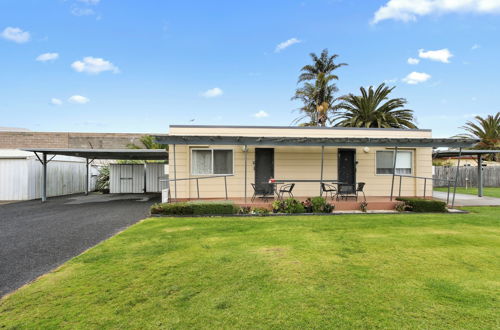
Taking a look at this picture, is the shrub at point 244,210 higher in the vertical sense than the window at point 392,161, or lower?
lower

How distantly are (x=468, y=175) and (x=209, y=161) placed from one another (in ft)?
67.2

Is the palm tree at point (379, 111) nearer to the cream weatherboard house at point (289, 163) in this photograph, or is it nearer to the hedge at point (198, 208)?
the cream weatherboard house at point (289, 163)

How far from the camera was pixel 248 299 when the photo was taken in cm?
317

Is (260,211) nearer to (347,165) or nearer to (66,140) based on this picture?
(347,165)

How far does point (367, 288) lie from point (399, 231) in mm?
3810

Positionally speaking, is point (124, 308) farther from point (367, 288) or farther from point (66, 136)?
point (66, 136)

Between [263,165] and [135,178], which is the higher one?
[263,165]

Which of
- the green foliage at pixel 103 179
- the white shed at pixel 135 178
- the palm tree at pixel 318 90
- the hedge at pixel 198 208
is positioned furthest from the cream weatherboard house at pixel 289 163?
the palm tree at pixel 318 90

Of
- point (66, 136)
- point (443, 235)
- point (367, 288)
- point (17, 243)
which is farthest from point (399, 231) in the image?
point (66, 136)

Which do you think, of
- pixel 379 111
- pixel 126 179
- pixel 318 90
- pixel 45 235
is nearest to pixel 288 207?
pixel 45 235

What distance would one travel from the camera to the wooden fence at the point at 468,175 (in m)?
20.5

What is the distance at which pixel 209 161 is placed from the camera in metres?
11.0

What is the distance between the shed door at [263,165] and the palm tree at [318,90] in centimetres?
1692

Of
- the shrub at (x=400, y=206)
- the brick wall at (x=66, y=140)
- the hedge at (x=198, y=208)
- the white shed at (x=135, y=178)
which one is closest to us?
the hedge at (x=198, y=208)
